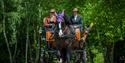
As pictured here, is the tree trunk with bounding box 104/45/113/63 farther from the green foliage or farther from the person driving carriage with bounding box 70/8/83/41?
the person driving carriage with bounding box 70/8/83/41

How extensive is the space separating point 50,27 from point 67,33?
1.25m

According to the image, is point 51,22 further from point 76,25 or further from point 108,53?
point 108,53

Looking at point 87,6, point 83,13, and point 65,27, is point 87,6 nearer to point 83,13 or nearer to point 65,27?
point 83,13

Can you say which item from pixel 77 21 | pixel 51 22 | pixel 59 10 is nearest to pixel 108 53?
pixel 59 10

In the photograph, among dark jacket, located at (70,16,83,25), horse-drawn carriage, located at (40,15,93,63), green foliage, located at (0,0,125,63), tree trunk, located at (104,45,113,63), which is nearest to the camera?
horse-drawn carriage, located at (40,15,93,63)

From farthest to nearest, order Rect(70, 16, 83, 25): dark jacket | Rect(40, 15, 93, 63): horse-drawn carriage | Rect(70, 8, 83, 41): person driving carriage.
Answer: Rect(70, 16, 83, 25): dark jacket → Rect(40, 15, 93, 63): horse-drawn carriage → Rect(70, 8, 83, 41): person driving carriage

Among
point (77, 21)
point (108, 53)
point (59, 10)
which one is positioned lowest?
point (108, 53)

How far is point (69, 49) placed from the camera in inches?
811

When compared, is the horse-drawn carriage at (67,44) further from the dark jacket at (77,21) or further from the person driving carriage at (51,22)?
the dark jacket at (77,21)

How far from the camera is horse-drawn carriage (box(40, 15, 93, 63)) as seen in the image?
19922mm

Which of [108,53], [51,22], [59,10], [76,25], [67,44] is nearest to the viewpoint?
[76,25]

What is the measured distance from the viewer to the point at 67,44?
20578 millimetres

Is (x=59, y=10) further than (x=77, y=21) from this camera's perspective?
Yes

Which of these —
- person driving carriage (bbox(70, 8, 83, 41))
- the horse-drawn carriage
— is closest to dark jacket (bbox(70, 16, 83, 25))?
person driving carriage (bbox(70, 8, 83, 41))
